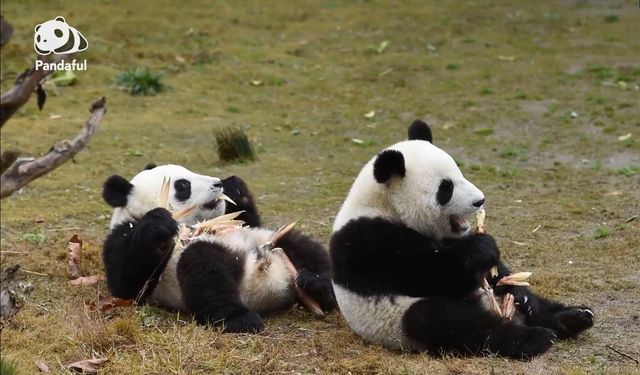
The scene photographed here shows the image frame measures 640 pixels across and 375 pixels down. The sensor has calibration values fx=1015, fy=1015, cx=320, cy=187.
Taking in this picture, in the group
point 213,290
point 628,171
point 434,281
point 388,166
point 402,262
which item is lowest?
point 628,171

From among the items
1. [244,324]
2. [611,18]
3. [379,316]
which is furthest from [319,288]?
[611,18]

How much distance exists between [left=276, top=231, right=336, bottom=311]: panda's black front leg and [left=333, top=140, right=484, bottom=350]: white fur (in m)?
0.79

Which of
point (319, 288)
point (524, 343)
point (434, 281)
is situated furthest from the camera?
point (319, 288)

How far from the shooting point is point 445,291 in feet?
18.9

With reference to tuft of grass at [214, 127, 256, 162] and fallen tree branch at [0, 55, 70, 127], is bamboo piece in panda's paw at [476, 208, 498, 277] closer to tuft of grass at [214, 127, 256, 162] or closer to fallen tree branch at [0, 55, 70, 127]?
fallen tree branch at [0, 55, 70, 127]

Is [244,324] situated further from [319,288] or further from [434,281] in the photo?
[434,281]

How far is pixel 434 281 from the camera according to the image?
5.74 metres

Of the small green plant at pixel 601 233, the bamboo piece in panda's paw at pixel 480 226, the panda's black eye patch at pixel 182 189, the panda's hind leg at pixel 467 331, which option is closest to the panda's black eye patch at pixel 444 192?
the bamboo piece in panda's paw at pixel 480 226

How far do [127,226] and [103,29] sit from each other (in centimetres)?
1328

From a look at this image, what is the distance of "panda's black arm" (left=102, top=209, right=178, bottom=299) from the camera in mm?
6508

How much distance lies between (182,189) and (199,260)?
1.01 m

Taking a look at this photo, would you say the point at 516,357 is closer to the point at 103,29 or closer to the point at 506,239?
the point at 506,239

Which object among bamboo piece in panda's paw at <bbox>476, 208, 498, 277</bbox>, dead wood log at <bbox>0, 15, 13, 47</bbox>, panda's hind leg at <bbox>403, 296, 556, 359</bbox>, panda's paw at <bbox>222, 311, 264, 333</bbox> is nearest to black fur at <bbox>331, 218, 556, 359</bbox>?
panda's hind leg at <bbox>403, 296, 556, 359</bbox>


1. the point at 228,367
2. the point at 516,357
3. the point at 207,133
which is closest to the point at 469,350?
the point at 516,357
